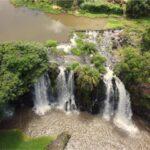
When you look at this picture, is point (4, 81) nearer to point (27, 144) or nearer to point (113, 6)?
point (27, 144)

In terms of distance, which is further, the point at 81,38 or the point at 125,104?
the point at 81,38

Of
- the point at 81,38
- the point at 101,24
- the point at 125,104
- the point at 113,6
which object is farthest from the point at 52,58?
the point at 113,6

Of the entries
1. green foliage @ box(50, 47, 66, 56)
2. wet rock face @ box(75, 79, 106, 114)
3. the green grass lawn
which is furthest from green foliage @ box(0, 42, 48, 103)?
wet rock face @ box(75, 79, 106, 114)

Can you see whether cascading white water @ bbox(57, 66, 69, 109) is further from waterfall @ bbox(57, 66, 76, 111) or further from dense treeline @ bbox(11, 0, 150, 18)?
dense treeline @ bbox(11, 0, 150, 18)

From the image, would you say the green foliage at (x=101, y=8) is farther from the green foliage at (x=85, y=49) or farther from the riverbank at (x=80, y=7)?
the green foliage at (x=85, y=49)

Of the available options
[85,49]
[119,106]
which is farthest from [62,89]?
[119,106]

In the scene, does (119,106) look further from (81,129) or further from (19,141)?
(19,141)
